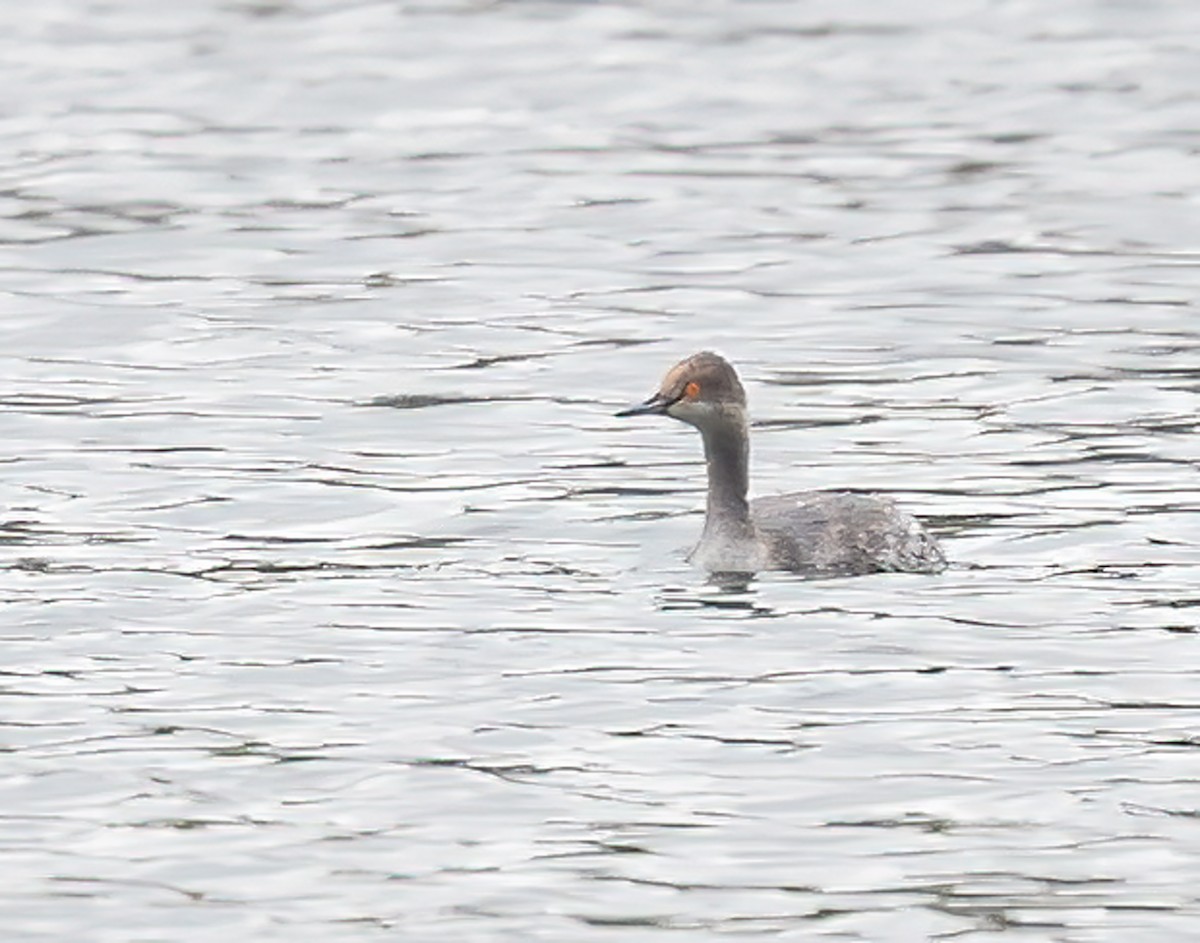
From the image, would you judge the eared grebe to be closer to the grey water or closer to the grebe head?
the grebe head

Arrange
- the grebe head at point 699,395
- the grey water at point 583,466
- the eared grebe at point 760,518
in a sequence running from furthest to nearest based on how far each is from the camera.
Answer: the grebe head at point 699,395, the eared grebe at point 760,518, the grey water at point 583,466

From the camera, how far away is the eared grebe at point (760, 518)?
16.2 meters

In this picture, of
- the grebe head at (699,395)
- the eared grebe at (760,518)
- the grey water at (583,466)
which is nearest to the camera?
the grey water at (583,466)

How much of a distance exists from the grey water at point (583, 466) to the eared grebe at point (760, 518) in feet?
0.60

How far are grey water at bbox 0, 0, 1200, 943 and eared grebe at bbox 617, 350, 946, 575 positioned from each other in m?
0.18

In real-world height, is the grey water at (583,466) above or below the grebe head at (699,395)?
below

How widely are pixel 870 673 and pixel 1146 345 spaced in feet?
28.6

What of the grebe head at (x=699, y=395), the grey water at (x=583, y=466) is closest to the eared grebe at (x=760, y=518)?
the grebe head at (x=699, y=395)

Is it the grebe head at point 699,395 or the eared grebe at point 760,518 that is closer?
the eared grebe at point 760,518

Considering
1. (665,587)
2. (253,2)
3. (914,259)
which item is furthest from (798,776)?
(253,2)

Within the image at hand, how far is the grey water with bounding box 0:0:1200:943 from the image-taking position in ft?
38.9

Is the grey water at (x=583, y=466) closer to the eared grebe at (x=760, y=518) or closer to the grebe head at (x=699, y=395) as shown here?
the eared grebe at (x=760, y=518)

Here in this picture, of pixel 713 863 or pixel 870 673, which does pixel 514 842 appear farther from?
pixel 870 673

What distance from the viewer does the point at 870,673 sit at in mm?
14195
